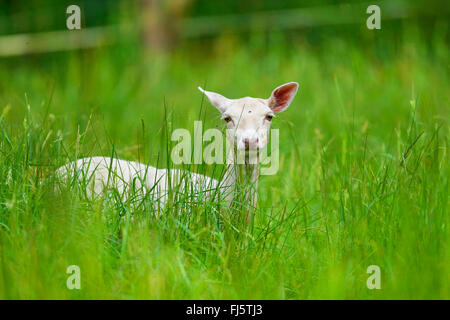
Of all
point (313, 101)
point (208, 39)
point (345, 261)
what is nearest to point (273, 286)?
point (345, 261)

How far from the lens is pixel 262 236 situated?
2.83m

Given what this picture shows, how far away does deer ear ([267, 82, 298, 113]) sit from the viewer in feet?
10.6

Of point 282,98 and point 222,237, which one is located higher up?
point 282,98

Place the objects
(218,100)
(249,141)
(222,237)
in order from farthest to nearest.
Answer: (218,100), (249,141), (222,237)

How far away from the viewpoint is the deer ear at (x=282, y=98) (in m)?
3.23

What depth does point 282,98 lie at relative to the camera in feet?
10.8

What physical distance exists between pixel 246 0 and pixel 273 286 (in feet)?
31.0
